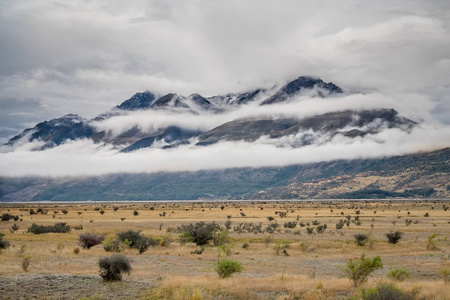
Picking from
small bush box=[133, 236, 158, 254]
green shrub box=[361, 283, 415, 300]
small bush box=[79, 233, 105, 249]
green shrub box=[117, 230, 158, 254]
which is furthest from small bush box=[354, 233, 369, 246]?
green shrub box=[361, 283, 415, 300]

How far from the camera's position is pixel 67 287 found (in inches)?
748

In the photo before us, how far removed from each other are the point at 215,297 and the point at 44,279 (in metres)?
8.65

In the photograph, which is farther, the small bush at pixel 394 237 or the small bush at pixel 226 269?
the small bush at pixel 394 237

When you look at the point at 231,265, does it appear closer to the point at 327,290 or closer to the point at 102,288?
the point at 327,290

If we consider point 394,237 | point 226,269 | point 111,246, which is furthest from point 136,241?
point 394,237

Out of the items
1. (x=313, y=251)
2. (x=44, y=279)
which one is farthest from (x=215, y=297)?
(x=313, y=251)

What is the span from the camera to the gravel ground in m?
17.9

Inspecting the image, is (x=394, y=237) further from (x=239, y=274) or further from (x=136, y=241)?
(x=136, y=241)

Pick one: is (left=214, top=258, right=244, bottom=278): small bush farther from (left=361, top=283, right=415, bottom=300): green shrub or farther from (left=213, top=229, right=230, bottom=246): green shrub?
(left=213, top=229, right=230, bottom=246): green shrub

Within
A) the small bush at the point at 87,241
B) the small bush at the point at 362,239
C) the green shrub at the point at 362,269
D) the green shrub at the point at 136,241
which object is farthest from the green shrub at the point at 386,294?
the small bush at the point at 87,241

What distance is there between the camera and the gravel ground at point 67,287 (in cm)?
1792

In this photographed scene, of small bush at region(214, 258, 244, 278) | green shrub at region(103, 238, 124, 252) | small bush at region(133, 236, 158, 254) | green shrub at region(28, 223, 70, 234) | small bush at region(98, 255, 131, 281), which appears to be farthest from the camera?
green shrub at region(28, 223, 70, 234)

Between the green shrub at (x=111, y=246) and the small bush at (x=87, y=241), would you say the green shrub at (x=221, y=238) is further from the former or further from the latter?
the small bush at (x=87, y=241)

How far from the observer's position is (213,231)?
4881cm
